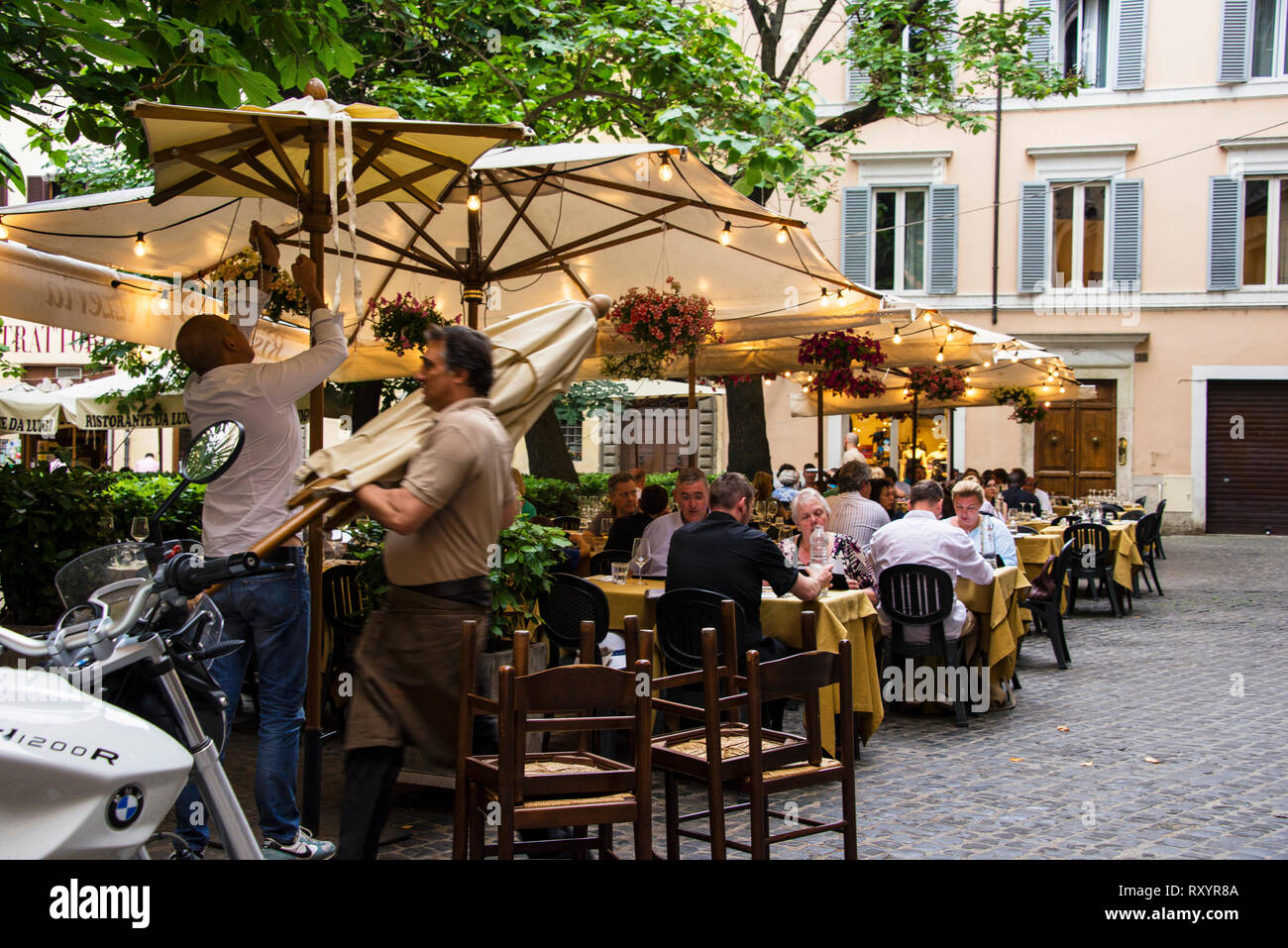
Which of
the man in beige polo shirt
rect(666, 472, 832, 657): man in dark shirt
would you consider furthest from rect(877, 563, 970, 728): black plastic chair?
the man in beige polo shirt

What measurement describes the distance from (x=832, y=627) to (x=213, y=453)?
13.7 feet

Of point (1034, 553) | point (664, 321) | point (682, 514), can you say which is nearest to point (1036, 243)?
point (1034, 553)

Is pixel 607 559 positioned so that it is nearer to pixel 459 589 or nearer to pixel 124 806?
pixel 459 589

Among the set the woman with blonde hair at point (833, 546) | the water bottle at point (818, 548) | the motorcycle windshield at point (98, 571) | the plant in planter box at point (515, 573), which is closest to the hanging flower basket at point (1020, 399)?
the woman with blonde hair at point (833, 546)

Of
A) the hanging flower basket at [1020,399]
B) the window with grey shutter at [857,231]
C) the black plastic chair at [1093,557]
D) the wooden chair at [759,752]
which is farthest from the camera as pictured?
the window with grey shutter at [857,231]

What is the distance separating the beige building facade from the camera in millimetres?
23406

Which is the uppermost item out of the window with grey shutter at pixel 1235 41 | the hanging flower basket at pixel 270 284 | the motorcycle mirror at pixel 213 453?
the window with grey shutter at pixel 1235 41

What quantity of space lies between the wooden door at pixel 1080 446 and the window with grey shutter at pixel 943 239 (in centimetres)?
333

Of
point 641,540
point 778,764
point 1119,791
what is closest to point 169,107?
point 778,764

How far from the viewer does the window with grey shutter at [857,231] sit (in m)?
24.5

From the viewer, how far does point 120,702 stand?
2635 mm

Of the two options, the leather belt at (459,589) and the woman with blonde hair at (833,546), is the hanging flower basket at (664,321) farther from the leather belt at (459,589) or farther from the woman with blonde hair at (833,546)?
the leather belt at (459,589)
